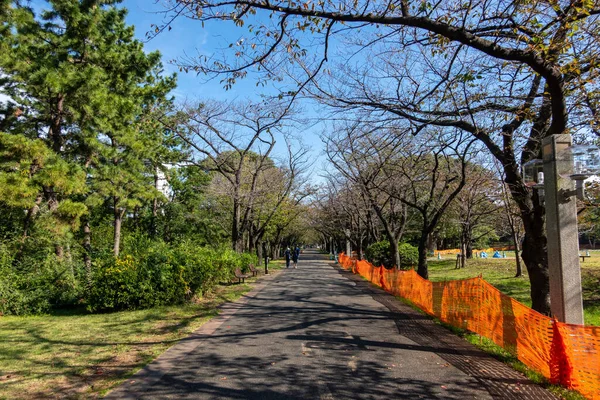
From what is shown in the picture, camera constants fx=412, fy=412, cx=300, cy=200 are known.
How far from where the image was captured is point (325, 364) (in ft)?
18.3

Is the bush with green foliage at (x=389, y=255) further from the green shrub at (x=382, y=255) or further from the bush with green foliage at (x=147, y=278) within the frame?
the bush with green foliage at (x=147, y=278)

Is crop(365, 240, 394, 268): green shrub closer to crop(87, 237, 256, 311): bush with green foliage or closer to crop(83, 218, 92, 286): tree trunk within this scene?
crop(87, 237, 256, 311): bush with green foliage

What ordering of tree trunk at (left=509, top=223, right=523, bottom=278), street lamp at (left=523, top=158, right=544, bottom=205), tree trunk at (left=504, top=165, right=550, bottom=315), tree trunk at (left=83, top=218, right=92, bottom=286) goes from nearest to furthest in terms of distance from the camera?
street lamp at (left=523, top=158, right=544, bottom=205), tree trunk at (left=504, top=165, right=550, bottom=315), tree trunk at (left=83, top=218, right=92, bottom=286), tree trunk at (left=509, top=223, right=523, bottom=278)

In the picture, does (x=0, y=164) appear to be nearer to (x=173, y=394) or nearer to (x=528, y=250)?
(x=173, y=394)

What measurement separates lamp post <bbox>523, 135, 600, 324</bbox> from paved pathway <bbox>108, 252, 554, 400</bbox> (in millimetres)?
1083

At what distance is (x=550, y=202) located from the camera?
17.1 feet

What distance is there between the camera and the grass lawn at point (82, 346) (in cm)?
492

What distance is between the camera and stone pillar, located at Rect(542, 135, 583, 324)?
4.95 m

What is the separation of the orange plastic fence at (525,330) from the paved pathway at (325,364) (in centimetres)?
36

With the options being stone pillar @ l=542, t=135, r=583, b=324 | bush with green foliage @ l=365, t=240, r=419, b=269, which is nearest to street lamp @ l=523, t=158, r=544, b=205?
stone pillar @ l=542, t=135, r=583, b=324

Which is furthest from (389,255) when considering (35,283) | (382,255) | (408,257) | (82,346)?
(82,346)

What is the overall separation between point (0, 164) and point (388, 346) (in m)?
10.5

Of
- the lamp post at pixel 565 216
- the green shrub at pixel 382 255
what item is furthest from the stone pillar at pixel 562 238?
the green shrub at pixel 382 255

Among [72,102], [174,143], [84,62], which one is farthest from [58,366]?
[174,143]
